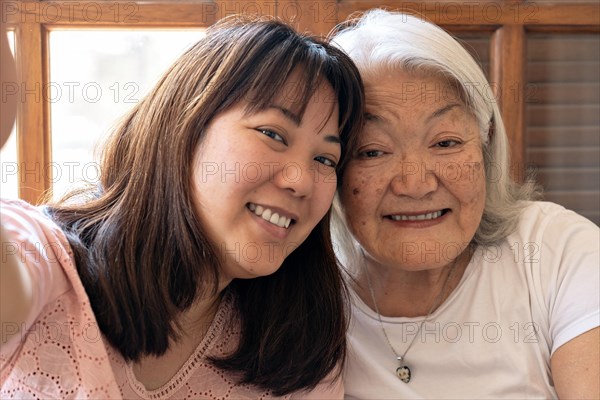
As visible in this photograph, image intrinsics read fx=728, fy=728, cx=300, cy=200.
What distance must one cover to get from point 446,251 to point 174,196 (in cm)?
58

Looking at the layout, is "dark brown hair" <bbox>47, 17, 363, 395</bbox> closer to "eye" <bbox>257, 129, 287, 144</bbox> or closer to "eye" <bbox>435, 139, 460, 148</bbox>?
"eye" <bbox>257, 129, 287, 144</bbox>

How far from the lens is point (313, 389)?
1462 millimetres

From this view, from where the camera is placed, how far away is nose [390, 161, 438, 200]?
4.73ft

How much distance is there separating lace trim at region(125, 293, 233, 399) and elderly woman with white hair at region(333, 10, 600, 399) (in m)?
0.30

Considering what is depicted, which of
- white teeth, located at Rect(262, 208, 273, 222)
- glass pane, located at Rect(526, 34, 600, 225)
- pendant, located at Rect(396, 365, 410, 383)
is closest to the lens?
white teeth, located at Rect(262, 208, 273, 222)

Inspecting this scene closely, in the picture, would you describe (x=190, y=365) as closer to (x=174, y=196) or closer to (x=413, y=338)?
(x=174, y=196)

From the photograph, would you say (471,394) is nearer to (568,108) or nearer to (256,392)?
(256,392)

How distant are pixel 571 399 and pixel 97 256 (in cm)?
94

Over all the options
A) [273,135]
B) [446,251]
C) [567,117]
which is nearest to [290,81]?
[273,135]

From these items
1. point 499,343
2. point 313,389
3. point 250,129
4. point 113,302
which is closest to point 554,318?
point 499,343

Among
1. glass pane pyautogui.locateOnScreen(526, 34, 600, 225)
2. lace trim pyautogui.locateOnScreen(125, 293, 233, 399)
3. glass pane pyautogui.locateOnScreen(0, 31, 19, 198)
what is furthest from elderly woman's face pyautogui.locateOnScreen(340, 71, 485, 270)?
glass pane pyautogui.locateOnScreen(0, 31, 19, 198)

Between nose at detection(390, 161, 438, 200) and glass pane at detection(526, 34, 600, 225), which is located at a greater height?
glass pane at detection(526, 34, 600, 225)

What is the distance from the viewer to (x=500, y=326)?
152 centimetres

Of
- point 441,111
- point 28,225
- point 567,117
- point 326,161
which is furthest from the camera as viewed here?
point 567,117
